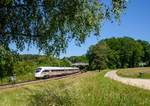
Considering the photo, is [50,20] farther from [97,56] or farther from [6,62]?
A: [97,56]

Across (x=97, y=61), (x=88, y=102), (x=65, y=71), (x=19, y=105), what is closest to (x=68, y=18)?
(x=88, y=102)

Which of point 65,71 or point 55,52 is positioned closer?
point 55,52

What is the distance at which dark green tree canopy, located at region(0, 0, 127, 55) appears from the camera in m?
15.6

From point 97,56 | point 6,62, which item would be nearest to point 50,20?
point 6,62

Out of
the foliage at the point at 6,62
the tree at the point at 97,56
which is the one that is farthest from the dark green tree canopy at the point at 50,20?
the tree at the point at 97,56

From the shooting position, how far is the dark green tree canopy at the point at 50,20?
15.6 meters

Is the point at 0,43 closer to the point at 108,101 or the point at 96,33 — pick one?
the point at 96,33

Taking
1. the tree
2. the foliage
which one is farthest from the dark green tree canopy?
the tree

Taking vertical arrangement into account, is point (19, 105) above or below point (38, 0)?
below

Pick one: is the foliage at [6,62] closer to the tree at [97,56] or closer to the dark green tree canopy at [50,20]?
the dark green tree canopy at [50,20]

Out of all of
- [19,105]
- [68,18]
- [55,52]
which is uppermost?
[68,18]

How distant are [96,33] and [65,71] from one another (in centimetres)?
8959

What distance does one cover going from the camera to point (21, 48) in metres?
16.6

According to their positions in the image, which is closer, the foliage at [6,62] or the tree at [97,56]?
the foliage at [6,62]
